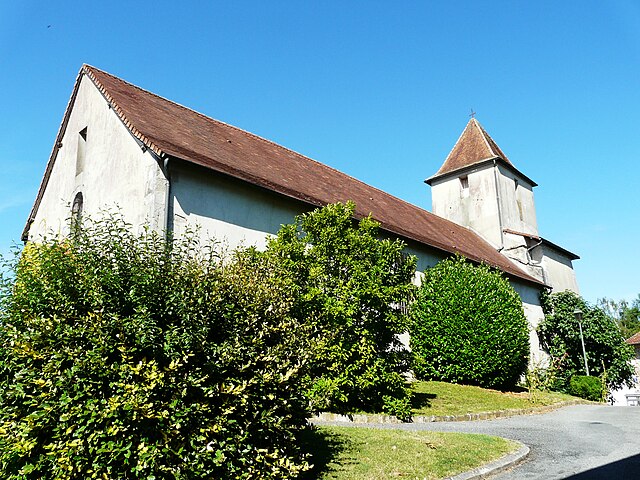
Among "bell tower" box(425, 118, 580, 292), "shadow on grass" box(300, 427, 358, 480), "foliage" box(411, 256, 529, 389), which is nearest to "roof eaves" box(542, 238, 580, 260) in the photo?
"bell tower" box(425, 118, 580, 292)

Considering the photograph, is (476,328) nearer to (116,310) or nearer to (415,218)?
(415,218)

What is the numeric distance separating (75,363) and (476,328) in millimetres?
14426

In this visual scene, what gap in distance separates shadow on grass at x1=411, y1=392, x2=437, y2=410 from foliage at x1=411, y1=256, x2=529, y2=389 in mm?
2965

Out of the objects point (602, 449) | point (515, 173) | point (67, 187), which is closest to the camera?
point (602, 449)

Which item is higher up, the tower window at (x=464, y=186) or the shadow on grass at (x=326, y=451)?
the tower window at (x=464, y=186)

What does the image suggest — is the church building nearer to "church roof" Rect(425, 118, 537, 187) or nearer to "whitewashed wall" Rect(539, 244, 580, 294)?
"whitewashed wall" Rect(539, 244, 580, 294)

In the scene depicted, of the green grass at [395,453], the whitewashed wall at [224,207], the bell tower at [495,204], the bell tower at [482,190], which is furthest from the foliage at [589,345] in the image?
the green grass at [395,453]

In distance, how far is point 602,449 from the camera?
8.50 m

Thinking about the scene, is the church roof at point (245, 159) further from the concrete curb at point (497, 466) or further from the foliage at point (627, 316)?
the foliage at point (627, 316)

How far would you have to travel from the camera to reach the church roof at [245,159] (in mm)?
Answer: 13516

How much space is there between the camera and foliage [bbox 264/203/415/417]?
10.3 m

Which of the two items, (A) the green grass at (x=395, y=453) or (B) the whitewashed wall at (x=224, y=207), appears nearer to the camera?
(A) the green grass at (x=395, y=453)

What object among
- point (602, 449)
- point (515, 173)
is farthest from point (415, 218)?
point (602, 449)

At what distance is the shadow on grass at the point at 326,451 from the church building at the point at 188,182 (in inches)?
168
